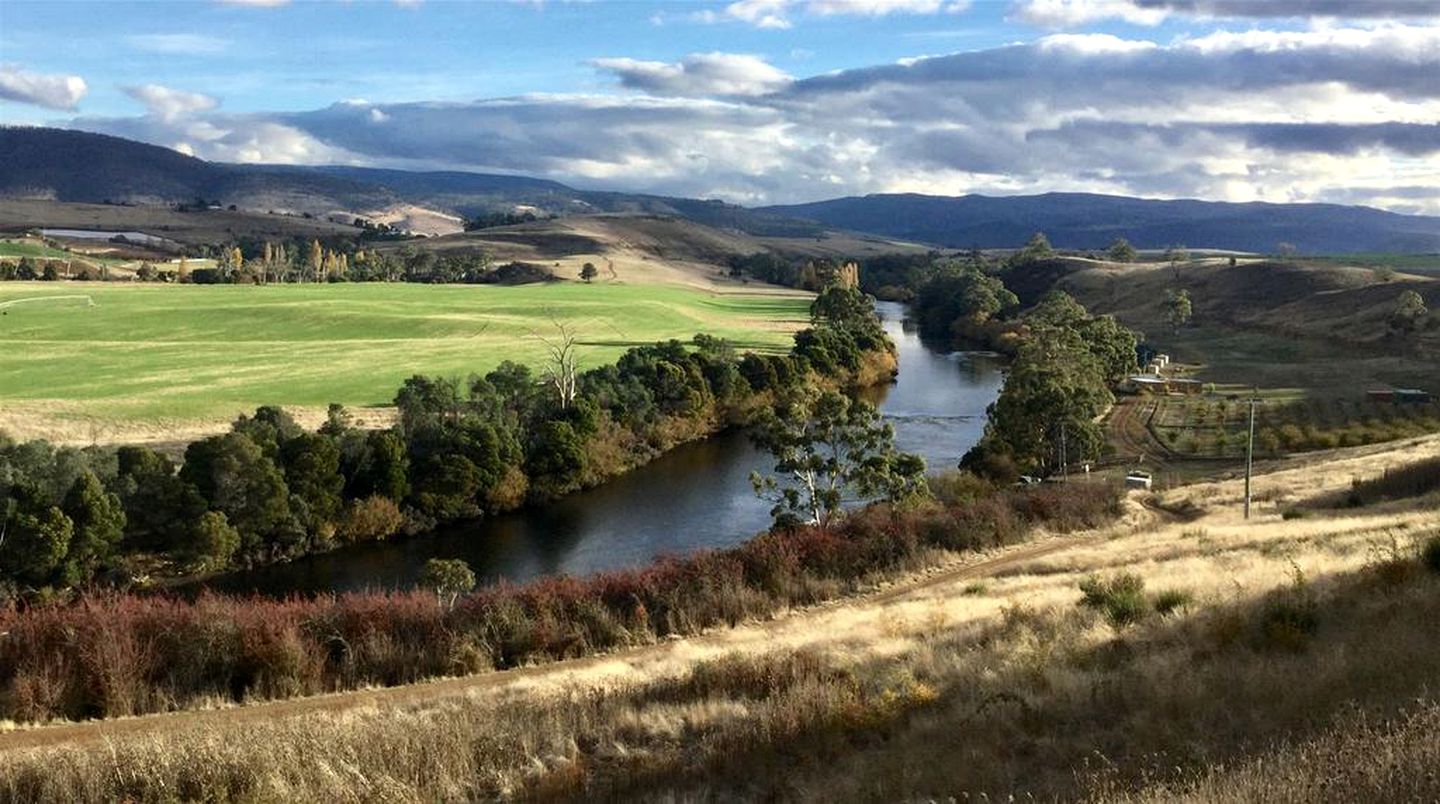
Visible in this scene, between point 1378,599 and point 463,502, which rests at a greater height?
point 1378,599

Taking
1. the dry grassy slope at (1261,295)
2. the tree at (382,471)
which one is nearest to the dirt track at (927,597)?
the tree at (382,471)

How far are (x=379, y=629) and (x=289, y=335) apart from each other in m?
85.1

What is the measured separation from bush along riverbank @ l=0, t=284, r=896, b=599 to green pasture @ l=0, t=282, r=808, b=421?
13.1m

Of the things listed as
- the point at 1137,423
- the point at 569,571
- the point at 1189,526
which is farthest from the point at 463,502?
the point at 1137,423

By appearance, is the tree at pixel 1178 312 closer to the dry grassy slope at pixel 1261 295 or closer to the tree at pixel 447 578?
the dry grassy slope at pixel 1261 295

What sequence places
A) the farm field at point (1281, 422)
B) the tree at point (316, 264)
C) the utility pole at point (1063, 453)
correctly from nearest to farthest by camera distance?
1. the utility pole at point (1063, 453)
2. the farm field at point (1281, 422)
3. the tree at point (316, 264)

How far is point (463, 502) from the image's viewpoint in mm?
51219

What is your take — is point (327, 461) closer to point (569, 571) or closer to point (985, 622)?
point (569, 571)

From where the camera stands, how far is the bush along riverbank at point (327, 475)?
129ft

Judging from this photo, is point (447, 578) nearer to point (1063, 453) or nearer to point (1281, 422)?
point (1063, 453)

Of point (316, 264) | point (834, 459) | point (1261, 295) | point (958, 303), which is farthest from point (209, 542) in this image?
point (316, 264)

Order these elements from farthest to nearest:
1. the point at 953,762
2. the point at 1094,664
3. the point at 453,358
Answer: the point at 453,358 → the point at 1094,664 → the point at 953,762

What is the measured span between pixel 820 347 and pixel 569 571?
53175mm

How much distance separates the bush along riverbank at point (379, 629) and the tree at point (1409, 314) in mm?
89416
